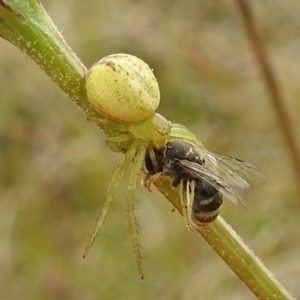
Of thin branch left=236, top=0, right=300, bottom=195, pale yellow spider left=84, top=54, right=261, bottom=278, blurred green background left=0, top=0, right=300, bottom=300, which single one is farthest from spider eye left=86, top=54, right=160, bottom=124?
blurred green background left=0, top=0, right=300, bottom=300

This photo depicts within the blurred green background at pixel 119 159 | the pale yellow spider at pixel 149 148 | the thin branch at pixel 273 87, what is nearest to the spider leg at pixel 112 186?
the pale yellow spider at pixel 149 148

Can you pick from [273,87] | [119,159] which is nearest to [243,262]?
[273,87]

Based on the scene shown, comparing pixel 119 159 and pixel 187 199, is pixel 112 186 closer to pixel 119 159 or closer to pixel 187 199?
pixel 187 199

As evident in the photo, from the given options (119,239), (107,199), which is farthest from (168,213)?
(107,199)

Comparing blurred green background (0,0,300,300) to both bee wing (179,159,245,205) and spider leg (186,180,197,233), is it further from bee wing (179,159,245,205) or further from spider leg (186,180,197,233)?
spider leg (186,180,197,233)

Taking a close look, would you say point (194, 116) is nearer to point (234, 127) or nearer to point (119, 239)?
point (234, 127)

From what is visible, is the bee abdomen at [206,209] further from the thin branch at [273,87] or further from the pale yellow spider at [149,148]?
the thin branch at [273,87]

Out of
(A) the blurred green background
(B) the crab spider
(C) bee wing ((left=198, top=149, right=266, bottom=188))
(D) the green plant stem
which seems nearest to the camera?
(D) the green plant stem
